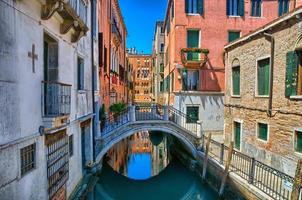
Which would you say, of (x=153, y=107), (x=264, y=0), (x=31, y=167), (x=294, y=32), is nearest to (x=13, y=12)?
(x=31, y=167)

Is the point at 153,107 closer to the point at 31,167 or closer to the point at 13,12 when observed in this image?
the point at 31,167

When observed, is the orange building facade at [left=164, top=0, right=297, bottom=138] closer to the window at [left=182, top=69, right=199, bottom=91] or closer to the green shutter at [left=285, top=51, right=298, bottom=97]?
the window at [left=182, top=69, right=199, bottom=91]

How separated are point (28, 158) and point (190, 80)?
15.2 m

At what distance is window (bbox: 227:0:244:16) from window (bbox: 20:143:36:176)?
17.8m

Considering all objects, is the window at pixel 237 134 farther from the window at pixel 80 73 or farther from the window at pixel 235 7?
the window at pixel 235 7

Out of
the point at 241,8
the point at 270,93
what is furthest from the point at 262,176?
the point at 241,8

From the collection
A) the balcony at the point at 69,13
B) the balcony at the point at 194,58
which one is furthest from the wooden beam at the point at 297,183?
the balcony at the point at 194,58

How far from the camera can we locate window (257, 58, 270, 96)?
1168 centimetres

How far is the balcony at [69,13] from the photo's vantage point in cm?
620

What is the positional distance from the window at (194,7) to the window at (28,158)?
16236 mm

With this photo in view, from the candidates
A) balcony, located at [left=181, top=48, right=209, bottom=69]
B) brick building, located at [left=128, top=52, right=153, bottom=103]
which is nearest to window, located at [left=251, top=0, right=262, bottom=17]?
balcony, located at [left=181, top=48, right=209, bottom=69]

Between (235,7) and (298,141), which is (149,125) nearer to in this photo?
(298,141)

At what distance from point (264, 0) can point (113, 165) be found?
16.4 m

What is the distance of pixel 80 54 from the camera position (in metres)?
10.3
